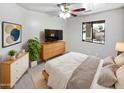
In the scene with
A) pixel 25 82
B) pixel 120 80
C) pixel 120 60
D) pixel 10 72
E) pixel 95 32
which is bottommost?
pixel 25 82

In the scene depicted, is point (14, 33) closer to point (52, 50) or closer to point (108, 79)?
point (52, 50)

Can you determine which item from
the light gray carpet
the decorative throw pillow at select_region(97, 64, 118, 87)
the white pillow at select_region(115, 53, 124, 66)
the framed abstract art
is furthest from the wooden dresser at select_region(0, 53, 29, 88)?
the white pillow at select_region(115, 53, 124, 66)

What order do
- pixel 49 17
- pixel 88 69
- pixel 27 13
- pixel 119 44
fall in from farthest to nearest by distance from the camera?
pixel 27 13 → pixel 49 17 → pixel 88 69 → pixel 119 44

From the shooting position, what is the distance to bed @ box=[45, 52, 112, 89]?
1.45 meters

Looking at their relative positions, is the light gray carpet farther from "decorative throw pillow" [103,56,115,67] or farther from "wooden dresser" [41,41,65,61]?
"decorative throw pillow" [103,56,115,67]

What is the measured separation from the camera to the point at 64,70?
172 centimetres

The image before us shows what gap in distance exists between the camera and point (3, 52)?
205cm

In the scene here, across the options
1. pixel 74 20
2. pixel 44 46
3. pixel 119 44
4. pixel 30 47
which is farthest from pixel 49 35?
pixel 119 44

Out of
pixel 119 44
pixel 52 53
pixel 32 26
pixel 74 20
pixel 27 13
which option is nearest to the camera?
pixel 119 44

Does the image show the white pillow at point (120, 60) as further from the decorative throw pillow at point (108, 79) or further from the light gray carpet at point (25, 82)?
the light gray carpet at point (25, 82)

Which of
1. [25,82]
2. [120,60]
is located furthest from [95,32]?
[25,82]

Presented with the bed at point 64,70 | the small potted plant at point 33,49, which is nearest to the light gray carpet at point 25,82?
the bed at point 64,70

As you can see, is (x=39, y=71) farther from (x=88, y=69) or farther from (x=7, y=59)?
(x=88, y=69)

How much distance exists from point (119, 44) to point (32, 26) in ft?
6.36
